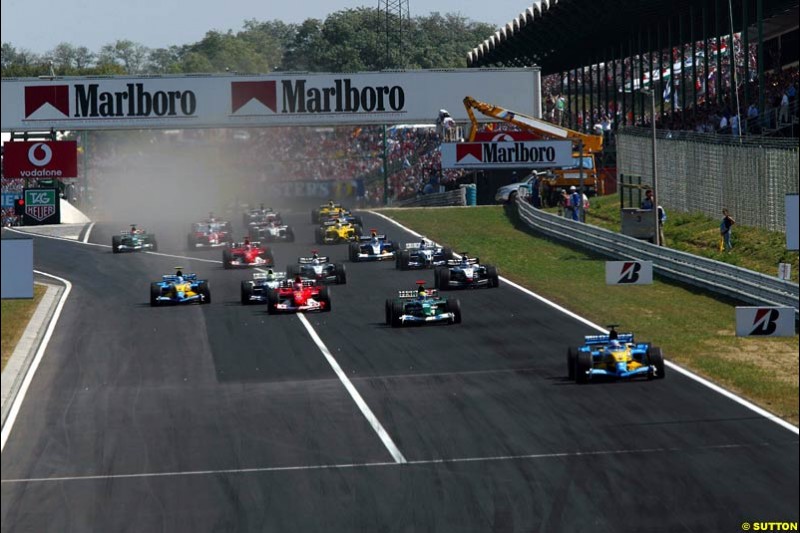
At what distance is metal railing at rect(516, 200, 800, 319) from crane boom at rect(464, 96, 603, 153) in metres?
11.5

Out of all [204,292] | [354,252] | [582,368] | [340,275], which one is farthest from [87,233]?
[582,368]

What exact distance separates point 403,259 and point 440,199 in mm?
26575

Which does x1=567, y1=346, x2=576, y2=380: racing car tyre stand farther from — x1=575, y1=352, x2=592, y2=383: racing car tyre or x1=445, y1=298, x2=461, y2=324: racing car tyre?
x1=445, y1=298, x2=461, y2=324: racing car tyre

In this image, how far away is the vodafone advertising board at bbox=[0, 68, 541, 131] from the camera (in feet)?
235

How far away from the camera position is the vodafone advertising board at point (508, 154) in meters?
65.4

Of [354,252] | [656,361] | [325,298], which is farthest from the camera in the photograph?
[354,252]

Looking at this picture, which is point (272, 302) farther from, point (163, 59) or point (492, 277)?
point (163, 59)

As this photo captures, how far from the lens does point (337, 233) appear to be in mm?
53375

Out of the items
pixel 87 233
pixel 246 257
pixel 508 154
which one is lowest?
pixel 246 257

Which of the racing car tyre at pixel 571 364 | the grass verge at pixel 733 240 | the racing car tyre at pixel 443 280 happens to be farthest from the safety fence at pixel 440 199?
the racing car tyre at pixel 571 364

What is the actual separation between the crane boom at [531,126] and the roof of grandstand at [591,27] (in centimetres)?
618

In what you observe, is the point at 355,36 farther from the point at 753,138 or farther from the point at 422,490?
the point at 422,490

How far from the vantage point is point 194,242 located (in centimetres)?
5288

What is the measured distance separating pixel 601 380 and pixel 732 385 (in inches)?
94.3
